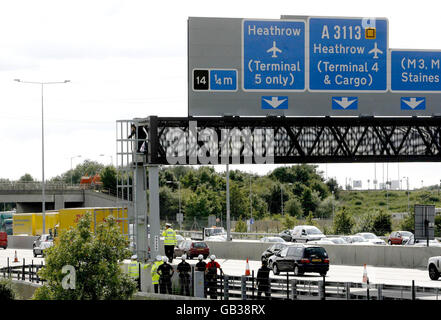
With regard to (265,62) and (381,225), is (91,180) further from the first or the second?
(265,62)

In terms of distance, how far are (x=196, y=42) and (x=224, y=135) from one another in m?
3.07

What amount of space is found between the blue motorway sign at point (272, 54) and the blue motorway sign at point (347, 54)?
0.46 m

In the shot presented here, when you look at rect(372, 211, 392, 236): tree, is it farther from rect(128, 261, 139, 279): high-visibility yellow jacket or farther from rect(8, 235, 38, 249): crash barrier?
rect(128, 261, 139, 279): high-visibility yellow jacket

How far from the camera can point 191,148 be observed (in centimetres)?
2603

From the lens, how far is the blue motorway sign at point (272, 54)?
1008 inches

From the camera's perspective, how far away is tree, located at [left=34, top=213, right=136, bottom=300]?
22.7 metres

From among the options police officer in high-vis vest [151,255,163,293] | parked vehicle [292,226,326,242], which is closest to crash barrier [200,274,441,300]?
police officer in high-vis vest [151,255,163,293]

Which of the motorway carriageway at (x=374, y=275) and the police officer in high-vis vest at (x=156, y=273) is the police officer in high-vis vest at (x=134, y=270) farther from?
the motorway carriageway at (x=374, y=275)

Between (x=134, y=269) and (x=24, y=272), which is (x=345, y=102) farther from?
(x=24, y=272)

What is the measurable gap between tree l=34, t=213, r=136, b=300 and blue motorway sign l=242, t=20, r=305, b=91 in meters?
6.53

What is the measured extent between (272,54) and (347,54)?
2424 mm

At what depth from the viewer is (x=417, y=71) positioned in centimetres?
2677

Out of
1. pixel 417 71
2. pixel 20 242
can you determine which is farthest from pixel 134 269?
pixel 20 242

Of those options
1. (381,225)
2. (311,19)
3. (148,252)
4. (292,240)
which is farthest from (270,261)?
(381,225)
